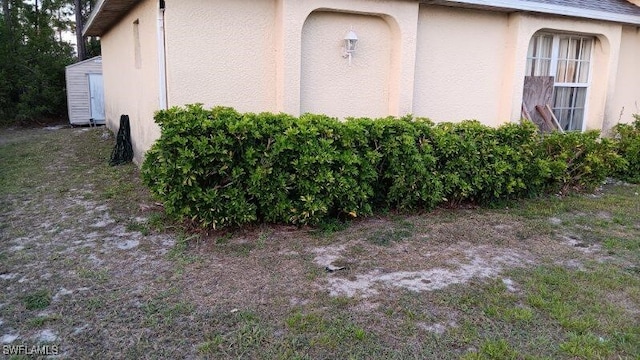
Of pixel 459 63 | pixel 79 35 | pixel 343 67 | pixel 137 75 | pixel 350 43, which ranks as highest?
pixel 79 35

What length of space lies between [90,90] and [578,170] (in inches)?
587

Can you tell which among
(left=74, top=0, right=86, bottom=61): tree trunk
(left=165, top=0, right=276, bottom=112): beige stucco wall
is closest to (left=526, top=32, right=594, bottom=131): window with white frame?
(left=165, top=0, right=276, bottom=112): beige stucco wall

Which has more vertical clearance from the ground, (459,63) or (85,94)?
(459,63)

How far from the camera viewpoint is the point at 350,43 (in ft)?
22.8

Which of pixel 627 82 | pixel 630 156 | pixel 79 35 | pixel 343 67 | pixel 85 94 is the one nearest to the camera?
pixel 343 67

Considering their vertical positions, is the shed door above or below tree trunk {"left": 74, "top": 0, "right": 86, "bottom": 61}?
below

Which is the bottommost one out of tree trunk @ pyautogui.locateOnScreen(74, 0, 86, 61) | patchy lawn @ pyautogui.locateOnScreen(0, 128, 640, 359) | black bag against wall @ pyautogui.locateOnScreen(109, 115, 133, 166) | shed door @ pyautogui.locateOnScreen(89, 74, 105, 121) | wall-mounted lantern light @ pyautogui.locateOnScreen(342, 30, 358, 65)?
patchy lawn @ pyautogui.locateOnScreen(0, 128, 640, 359)

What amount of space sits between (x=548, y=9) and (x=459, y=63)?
5.46 feet

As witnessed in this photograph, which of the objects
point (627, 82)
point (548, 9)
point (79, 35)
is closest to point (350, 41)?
point (548, 9)

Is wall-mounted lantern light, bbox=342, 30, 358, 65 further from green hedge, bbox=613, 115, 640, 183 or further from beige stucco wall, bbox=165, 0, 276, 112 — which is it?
green hedge, bbox=613, 115, 640, 183

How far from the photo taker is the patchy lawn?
308 cm

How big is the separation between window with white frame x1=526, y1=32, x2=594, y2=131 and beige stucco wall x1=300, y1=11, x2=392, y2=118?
3246 millimetres

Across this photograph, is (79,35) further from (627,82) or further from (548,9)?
(627,82)

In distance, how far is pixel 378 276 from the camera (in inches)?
161
